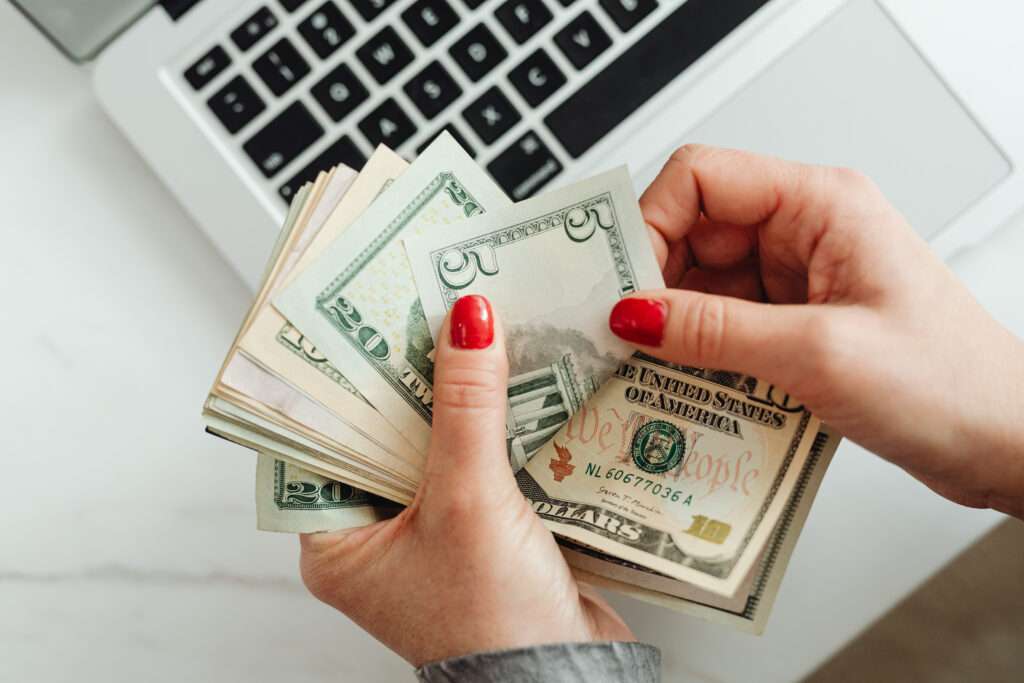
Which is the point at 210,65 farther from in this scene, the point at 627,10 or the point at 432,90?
the point at 627,10

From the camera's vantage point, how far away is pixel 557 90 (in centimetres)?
68

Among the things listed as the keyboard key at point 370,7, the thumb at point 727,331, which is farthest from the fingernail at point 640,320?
the keyboard key at point 370,7

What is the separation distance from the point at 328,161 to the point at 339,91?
6 centimetres

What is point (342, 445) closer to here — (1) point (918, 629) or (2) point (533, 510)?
(2) point (533, 510)

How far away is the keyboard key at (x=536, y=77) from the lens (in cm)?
67

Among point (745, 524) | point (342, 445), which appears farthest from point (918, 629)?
point (342, 445)

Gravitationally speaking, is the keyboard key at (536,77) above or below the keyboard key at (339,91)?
below

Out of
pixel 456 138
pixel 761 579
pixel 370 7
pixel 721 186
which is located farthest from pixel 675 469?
pixel 370 7

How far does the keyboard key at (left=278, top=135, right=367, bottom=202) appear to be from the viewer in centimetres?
67

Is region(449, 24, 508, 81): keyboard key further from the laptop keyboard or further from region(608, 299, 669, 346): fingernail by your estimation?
region(608, 299, 669, 346): fingernail

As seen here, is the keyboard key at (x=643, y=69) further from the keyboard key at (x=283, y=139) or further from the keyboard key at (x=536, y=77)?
the keyboard key at (x=283, y=139)

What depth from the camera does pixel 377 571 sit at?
604mm

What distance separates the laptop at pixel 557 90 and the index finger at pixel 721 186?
0.19 feet

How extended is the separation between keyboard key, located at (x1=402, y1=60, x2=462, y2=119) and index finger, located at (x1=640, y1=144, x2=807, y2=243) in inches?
7.3
